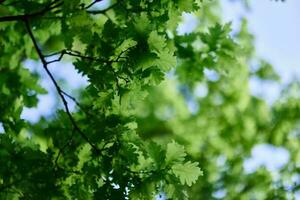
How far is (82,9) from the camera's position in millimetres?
2875

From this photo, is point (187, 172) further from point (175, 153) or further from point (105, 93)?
point (105, 93)

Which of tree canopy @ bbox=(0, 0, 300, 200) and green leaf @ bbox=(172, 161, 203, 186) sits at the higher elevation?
tree canopy @ bbox=(0, 0, 300, 200)

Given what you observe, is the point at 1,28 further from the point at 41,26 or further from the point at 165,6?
the point at 165,6

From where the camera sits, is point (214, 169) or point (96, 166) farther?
point (214, 169)

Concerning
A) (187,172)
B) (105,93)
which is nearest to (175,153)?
(187,172)

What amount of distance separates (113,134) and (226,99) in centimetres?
525

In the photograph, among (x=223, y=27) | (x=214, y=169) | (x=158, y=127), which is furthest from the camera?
(x=158, y=127)

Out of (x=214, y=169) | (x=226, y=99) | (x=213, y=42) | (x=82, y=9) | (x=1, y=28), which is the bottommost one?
(x=82, y=9)

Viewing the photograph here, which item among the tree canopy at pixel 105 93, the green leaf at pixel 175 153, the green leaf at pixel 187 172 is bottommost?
the green leaf at pixel 187 172

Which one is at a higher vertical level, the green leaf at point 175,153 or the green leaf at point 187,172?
the green leaf at point 175,153

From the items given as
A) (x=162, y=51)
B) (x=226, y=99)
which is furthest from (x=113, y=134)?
(x=226, y=99)

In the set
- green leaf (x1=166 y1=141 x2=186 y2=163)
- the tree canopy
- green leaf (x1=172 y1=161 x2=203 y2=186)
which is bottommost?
green leaf (x1=172 y1=161 x2=203 y2=186)

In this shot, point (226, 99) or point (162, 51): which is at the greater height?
point (226, 99)

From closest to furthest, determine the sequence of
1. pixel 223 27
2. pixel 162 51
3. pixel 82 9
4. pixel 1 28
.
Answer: pixel 162 51
pixel 82 9
pixel 223 27
pixel 1 28
